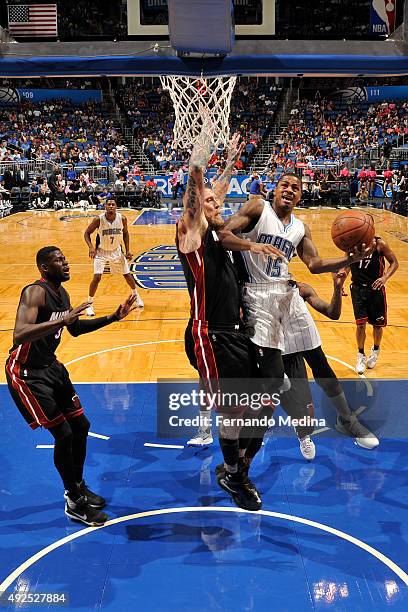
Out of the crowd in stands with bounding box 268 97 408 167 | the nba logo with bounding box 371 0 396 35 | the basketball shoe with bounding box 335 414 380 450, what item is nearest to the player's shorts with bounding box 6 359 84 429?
the basketball shoe with bounding box 335 414 380 450

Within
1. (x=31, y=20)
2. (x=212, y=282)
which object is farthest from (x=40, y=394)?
(x=31, y=20)

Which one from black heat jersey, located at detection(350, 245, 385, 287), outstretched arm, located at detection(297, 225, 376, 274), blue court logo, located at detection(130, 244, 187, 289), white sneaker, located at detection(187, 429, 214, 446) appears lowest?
blue court logo, located at detection(130, 244, 187, 289)

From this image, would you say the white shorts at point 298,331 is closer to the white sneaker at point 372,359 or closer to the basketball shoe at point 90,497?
the basketball shoe at point 90,497

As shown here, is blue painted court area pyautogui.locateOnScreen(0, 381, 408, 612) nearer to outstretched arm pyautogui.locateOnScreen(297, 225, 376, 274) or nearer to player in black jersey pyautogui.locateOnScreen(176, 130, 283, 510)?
player in black jersey pyautogui.locateOnScreen(176, 130, 283, 510)

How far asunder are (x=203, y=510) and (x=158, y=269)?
815cm

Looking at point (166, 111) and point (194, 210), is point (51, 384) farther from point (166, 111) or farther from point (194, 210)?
point (166, 111)

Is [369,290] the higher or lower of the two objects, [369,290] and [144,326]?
the higher

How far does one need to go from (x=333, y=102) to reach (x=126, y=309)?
29.8 m

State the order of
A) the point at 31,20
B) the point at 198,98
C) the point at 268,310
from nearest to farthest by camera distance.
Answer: the point at 268,310
the point at 31,20
the point at 198,98

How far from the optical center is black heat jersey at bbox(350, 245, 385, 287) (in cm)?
642

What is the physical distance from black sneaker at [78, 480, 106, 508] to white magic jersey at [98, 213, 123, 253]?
5107mm

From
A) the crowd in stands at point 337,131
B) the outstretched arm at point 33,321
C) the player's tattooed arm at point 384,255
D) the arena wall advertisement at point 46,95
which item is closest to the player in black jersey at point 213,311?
the outstretched arm at point 33,321

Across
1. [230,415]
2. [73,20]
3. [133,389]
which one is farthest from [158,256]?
[230,415]

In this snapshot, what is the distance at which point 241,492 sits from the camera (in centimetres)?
425
